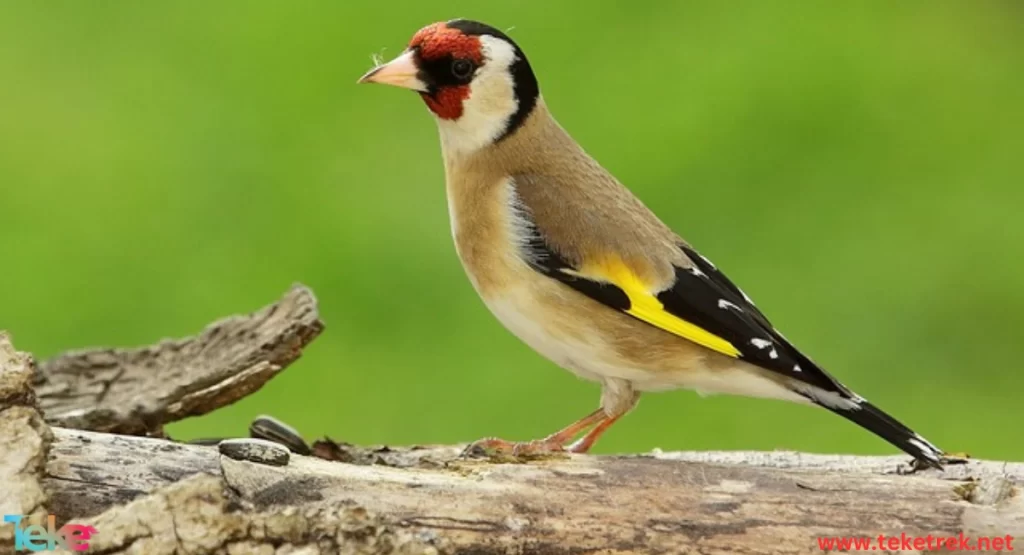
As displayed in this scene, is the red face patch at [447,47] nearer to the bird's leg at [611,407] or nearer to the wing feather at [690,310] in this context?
the wing feather at [690,310]

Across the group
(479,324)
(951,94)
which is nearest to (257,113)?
(479,324)

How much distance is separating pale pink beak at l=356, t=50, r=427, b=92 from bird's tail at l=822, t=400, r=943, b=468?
49.4 inches

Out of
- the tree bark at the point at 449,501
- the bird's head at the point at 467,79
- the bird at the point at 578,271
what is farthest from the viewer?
the bird's head at the point at 467,79

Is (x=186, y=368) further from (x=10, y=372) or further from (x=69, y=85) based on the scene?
(x=69, y=85)

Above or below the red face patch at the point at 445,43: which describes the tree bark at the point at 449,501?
below

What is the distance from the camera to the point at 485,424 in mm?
6520

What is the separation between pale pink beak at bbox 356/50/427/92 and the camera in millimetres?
3684

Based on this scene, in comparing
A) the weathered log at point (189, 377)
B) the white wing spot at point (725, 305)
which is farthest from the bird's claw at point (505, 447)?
the weathered log at point (189, 377)

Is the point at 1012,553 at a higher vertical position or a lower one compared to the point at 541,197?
lower

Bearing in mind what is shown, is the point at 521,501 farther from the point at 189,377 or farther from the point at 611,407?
the point at 189,377

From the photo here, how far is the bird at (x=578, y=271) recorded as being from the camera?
3656 mm

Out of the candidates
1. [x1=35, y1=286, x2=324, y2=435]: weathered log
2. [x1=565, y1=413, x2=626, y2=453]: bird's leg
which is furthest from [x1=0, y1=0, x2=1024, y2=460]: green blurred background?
[x1=565, y1=413, x2=626, y2=453]: bird's leg

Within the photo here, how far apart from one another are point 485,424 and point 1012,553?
3.51 metres

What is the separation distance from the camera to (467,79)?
3820 millimetres
